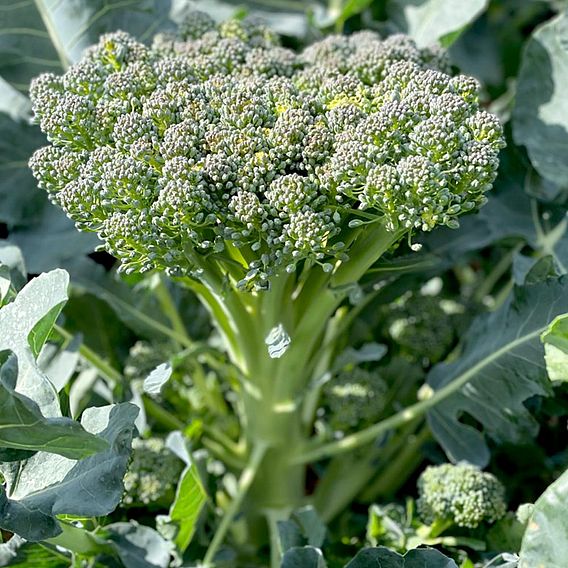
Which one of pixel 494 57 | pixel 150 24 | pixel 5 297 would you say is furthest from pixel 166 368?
pixel 494 57

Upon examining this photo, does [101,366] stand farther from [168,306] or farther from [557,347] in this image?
[557,347]

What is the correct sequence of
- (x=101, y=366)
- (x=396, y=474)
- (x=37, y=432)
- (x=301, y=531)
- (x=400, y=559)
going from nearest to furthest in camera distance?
1. (x=37, y=432)
2. (x=400, y=559)
3. (x=301, y=531)
4. (x=101, y=366)
5. (x=396, y=474)

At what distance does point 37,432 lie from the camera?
61 cm

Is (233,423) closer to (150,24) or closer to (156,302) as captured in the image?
(156,302)

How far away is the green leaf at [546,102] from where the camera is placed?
1.00 m

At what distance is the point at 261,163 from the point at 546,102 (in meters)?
0.49

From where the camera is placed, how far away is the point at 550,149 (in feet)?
3.30

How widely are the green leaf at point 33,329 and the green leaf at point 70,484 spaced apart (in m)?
0.05

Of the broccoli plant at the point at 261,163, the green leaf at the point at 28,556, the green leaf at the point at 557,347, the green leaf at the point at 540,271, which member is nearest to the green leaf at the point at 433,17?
the broccoli plant at the point at 261,163

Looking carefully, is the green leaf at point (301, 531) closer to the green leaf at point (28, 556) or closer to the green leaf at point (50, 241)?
the green leaf at point (28, 556)

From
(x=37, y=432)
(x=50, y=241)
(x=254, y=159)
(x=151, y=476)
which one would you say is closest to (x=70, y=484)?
(x=37, y=432)

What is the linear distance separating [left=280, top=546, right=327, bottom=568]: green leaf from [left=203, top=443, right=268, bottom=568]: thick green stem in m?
0.14

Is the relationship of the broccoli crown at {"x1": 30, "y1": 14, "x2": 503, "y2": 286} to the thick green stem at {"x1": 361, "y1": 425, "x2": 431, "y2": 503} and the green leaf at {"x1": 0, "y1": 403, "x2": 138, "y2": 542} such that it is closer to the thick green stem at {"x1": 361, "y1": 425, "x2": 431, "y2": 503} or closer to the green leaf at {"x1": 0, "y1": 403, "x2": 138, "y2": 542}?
the green leaf at {"x1": 0, "y1": 403, "x2": 138, "y2": 542}

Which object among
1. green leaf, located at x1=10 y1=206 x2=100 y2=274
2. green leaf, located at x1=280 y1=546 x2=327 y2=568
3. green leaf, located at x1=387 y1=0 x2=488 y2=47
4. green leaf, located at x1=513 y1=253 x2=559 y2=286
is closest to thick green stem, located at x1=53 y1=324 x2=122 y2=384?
green leaf, located at x1=10 y1=206 x2=100 y2=274
